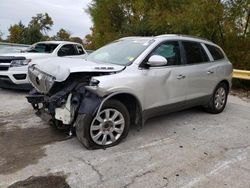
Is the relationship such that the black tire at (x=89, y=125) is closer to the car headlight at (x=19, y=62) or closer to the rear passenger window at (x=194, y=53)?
the rear passenger window at (x=194, y=53)

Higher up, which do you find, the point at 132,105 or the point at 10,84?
the point at 132,105

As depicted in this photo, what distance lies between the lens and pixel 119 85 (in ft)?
14.9

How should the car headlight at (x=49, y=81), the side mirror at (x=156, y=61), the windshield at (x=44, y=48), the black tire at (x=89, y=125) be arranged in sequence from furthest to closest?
the windshield at (x=44, y=48)
the side mirror at (x=156, y=61)
the car headlight at (x=49, y=81)
the black tire at (x=89, y=125)

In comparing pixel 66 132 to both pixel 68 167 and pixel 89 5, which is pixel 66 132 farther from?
pixel 89 5

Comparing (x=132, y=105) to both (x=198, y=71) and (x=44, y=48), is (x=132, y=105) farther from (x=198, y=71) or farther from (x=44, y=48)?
(x=44, y=48)

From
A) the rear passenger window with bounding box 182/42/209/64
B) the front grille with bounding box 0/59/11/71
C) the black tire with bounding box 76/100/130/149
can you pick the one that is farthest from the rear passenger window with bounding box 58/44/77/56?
the black tire with bounding box 76/100/130/149

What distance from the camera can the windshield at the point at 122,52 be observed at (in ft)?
16.6

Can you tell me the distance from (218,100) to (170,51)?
2.04m

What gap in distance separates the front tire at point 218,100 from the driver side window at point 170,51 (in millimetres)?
1560

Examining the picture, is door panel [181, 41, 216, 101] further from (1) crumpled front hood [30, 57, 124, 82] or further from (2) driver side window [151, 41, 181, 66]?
(1) crumpled front hood [30, 57, 124, 82]

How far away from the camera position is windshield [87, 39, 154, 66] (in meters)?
5.06

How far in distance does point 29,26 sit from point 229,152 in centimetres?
2696

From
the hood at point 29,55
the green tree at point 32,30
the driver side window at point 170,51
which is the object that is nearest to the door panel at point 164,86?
the driver side window at point 170,51

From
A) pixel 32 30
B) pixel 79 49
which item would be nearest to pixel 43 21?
pixel 32 30
